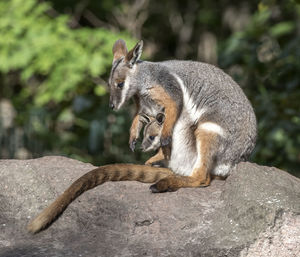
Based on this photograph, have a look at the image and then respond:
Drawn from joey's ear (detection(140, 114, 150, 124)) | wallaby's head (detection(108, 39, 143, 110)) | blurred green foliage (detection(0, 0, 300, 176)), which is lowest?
blurred green foliage (detection(0, 0, 300, 176))

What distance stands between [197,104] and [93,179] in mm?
1296

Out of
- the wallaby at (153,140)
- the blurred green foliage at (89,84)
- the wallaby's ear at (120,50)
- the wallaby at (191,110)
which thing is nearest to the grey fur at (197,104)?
the wallaby at (191,110)

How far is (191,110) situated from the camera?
17.8 ft

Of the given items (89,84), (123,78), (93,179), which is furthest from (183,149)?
(89,84)

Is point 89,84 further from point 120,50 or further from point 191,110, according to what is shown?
point 191,110

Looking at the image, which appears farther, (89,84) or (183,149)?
(89,84)

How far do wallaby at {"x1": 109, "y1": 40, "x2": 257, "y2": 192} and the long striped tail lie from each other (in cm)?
30

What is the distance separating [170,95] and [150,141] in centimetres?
68

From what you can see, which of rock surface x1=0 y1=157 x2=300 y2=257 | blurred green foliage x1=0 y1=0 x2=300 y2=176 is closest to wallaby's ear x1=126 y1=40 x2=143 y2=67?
rock surface x1=0 y1=157 x2=300 y2=257

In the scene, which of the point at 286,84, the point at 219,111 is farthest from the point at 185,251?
the point at 286,84

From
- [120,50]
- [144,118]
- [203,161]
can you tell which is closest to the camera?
[203,161]

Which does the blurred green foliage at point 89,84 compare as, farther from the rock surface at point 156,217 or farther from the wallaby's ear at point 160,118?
the rock surface at point 156,217

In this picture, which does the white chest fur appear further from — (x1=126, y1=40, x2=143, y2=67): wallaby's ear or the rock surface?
(x1=126, y1=40, x2=143, y2=67): wallaby's ear

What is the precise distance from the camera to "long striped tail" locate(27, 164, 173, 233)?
4352 millimetres
